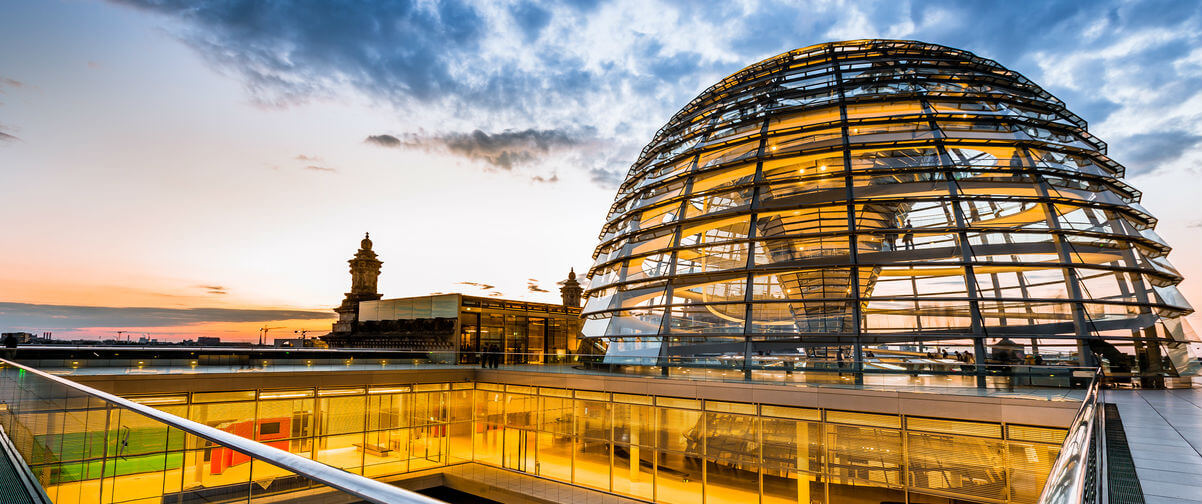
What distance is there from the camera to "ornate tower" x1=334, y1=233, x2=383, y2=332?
310 feet

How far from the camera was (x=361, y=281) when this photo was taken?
318 ft

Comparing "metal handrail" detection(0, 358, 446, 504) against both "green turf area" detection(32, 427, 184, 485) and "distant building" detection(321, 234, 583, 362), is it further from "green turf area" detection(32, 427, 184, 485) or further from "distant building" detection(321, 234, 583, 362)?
"distant building" detection(321, 234, 583, 362)

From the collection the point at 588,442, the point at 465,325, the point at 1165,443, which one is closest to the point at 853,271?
the point at 588,442

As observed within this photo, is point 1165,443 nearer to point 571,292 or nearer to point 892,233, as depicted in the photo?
point 892,233

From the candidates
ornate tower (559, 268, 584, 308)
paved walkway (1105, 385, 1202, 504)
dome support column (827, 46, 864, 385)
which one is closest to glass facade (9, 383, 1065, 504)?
dome support column (827, 46, 864, 385)

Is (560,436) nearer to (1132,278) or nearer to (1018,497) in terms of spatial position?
(1018,497)

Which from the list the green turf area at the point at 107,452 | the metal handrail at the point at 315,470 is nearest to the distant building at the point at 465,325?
the green turf area at the point at 107,452

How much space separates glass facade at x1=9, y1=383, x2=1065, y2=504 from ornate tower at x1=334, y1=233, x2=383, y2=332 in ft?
237

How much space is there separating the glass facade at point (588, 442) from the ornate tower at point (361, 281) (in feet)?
237

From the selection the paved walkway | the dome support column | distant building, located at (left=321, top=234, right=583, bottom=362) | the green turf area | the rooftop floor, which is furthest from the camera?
distant building, located at (left=321, top=234, right=583, bottom=362)

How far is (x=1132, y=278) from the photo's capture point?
2064 cm

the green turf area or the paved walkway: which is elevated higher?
the green turf area

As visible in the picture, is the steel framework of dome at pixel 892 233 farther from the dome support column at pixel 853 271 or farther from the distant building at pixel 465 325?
the distant building at pixel 465 325

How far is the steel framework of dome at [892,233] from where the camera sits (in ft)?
66.0
